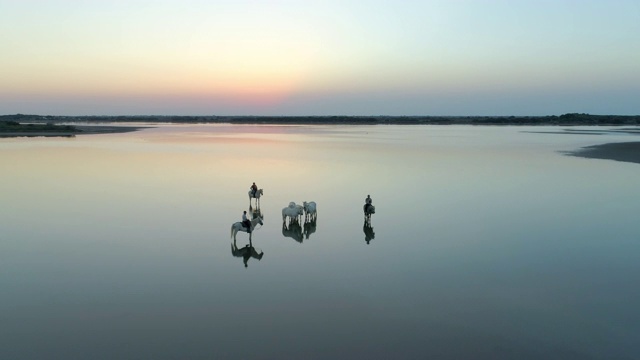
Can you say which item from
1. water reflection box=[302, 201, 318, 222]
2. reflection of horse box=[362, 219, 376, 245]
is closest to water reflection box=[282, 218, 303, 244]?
water reflection box=[302, 201, 318, 222]

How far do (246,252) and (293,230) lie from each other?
2.47m

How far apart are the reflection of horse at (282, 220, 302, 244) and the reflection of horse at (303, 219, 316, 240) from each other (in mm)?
167

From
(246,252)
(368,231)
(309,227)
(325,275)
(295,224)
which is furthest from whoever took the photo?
(295,224)

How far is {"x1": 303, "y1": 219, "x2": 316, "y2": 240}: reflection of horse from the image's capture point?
13978 mm

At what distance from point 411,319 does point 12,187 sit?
18.9m

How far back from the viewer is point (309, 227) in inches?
577

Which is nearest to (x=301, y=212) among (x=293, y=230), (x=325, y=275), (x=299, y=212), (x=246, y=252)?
(x=299, y=212)

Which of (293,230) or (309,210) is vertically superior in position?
(309,210)

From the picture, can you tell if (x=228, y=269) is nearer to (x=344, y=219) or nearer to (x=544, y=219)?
(x=344, y=219)

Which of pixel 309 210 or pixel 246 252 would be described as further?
pixel 309 210

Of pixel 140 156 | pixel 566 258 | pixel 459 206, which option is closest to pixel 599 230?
pixel 566 258

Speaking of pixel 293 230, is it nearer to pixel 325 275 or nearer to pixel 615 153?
pixel 325 275

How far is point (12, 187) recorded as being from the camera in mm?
20953

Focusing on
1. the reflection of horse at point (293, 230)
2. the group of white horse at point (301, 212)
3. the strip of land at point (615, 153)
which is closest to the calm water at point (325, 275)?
the reflection of horse at point (293, 230)
